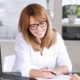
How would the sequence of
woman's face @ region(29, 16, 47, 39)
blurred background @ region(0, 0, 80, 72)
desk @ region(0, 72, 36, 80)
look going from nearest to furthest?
desk @ region(0, 72, 36, 80) < woman's face @ region(29, 16, 47, 39) < blurred background @ region(0, 0, 80, 72)

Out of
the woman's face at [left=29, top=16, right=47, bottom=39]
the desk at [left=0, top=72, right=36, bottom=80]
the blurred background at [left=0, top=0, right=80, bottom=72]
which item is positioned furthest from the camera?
the blurred background at [left=0, top=0, right=80, bottom=72]

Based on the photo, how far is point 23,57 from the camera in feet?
4.73

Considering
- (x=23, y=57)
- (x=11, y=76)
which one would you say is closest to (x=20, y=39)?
(x=23, y=57)

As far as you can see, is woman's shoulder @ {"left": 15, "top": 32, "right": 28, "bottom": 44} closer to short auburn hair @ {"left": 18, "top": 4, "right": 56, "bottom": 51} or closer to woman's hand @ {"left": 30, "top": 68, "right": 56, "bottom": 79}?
short auburn hair @ {"left": 18, "top": 4, "right": 56, "bottom": 51}

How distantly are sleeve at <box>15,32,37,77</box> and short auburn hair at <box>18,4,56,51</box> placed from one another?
0.12 feet

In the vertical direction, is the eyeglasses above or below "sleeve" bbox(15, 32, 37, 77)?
above

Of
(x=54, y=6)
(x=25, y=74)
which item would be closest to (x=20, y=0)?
(x=54, y=6)

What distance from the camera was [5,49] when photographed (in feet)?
8.41

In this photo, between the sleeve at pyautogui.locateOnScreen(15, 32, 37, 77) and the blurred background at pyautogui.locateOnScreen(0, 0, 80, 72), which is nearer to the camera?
the sleeve at pyautogui.locateOnScreen(15, 32, 37, 77)

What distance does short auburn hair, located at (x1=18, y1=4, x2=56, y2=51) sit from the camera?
1386 millimetres

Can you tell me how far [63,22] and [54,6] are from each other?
0.80 ft

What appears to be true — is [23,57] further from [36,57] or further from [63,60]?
[63,60]

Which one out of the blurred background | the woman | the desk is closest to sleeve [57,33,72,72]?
the woman

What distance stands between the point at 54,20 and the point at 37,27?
1.26 meters
